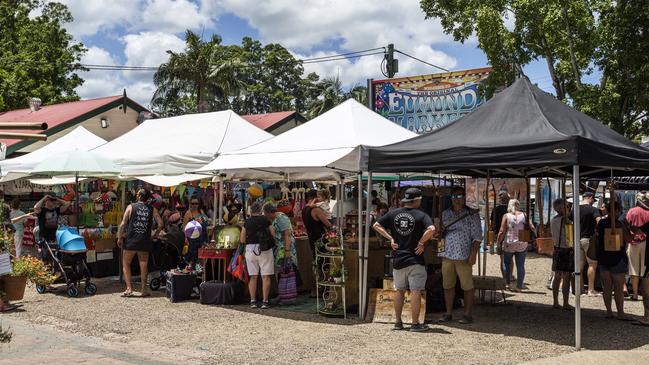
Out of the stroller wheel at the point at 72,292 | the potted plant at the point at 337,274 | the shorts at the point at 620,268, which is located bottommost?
the stroller wheel at the point at 72,292

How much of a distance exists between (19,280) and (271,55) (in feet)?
170

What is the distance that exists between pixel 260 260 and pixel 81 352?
3.26 metres

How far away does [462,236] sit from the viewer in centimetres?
884

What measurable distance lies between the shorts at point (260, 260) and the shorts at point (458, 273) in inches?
106

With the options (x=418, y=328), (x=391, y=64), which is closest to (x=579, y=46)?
(x=391, y=64)

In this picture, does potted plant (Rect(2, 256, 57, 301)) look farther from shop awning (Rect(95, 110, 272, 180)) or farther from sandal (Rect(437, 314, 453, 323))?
sandal (Rect(437, 314, 453, 323))

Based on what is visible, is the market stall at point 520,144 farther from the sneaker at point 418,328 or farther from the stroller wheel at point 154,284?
the stroller wheel at point 154,284

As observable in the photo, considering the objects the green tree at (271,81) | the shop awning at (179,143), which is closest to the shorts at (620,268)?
the shop awning at (179,143)

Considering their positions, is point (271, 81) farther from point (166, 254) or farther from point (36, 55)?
point (166, 254)

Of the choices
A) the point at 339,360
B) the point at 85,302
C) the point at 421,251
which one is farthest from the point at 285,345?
the point at 85,302

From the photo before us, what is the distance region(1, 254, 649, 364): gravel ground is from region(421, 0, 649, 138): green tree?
9593 mm

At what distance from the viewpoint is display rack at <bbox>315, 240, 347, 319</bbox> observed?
31.3 ft

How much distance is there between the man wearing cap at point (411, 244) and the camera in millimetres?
8336

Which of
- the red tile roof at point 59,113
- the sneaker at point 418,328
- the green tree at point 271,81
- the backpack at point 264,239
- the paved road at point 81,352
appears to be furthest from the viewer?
the green tree at point 271,81
